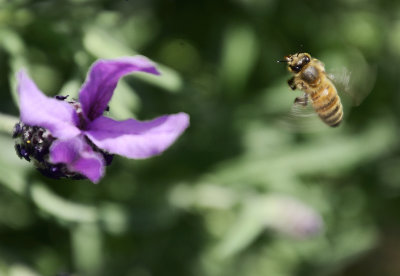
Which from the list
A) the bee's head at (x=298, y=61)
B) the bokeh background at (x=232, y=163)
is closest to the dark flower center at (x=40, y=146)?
the bee's head at (x=298, y=61)

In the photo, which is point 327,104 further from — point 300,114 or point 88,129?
point 88,129

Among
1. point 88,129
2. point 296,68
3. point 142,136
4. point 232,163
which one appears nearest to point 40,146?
point 88,129

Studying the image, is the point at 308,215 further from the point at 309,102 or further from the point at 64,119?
the point at 64,119

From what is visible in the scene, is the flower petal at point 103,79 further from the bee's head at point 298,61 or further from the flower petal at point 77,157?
the bee's head at point 298,61

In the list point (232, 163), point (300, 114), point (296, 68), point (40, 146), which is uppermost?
point (296, 68)

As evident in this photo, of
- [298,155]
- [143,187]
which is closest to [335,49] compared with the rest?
[298,155]

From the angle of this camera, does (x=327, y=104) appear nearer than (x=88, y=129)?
No
